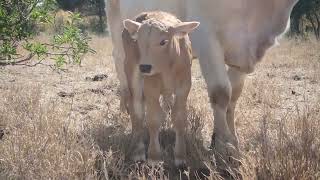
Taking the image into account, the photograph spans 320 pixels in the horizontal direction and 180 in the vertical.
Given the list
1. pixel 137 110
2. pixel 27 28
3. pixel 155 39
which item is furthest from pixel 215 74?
pixel 27 28

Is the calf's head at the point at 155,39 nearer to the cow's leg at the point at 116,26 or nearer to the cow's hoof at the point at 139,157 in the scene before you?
the cow's hoof at the point at 139,157

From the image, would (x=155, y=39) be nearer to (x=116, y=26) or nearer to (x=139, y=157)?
(x=139, y=157)

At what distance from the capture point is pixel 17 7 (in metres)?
4.70

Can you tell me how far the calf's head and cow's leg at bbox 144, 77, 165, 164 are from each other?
0.65 feet

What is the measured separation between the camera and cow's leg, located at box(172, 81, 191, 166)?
13.3 ft

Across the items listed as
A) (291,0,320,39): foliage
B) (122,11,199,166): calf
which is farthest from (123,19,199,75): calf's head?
(291,0,320,39): foliage

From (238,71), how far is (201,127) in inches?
24.8

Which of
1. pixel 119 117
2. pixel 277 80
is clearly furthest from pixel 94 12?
pixel 119 117

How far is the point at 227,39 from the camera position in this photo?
4668 mm

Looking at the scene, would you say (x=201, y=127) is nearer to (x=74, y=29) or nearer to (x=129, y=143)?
(x=129, y=143)

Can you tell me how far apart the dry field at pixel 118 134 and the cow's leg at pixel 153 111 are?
5.1 inches

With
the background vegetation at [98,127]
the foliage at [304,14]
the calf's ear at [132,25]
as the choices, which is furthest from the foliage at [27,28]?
the foliage at [304,14]

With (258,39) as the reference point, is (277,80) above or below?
below

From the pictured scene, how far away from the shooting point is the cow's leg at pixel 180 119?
13.3ft
